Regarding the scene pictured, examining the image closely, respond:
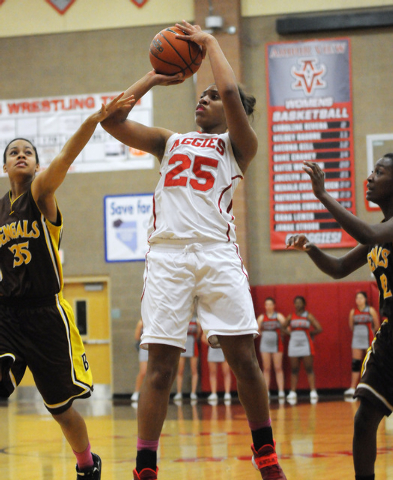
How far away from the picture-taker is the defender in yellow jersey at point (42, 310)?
3684 millimetres

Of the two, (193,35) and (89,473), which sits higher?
(193,35)

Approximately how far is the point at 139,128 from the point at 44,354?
131cm

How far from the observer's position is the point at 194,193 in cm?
340

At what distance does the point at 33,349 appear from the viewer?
370 cm

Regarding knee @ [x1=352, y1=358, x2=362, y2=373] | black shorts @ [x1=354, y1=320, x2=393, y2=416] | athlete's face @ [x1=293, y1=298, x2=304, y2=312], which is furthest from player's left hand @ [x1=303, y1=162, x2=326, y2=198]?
athlete's face @ [x1=293, y1=298, x2=304, y2=312]

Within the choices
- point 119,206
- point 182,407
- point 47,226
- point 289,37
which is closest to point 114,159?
point 119,206

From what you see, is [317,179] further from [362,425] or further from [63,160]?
[63,160]

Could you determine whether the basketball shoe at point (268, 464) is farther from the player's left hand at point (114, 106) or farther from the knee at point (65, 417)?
the player's left hand at point (114, 106)

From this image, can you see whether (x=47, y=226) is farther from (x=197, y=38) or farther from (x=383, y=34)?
(x=383, y=34)

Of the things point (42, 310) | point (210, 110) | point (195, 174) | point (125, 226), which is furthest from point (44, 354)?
point (125, 226)

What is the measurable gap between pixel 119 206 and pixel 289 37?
4525mm

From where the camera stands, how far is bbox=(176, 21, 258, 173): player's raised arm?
3.41 metres

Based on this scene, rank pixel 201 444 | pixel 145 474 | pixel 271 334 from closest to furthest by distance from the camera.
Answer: pixel 145 474, pixel 201 444, pixel 271 334

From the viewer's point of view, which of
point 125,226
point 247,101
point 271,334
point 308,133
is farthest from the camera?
point 125,226
